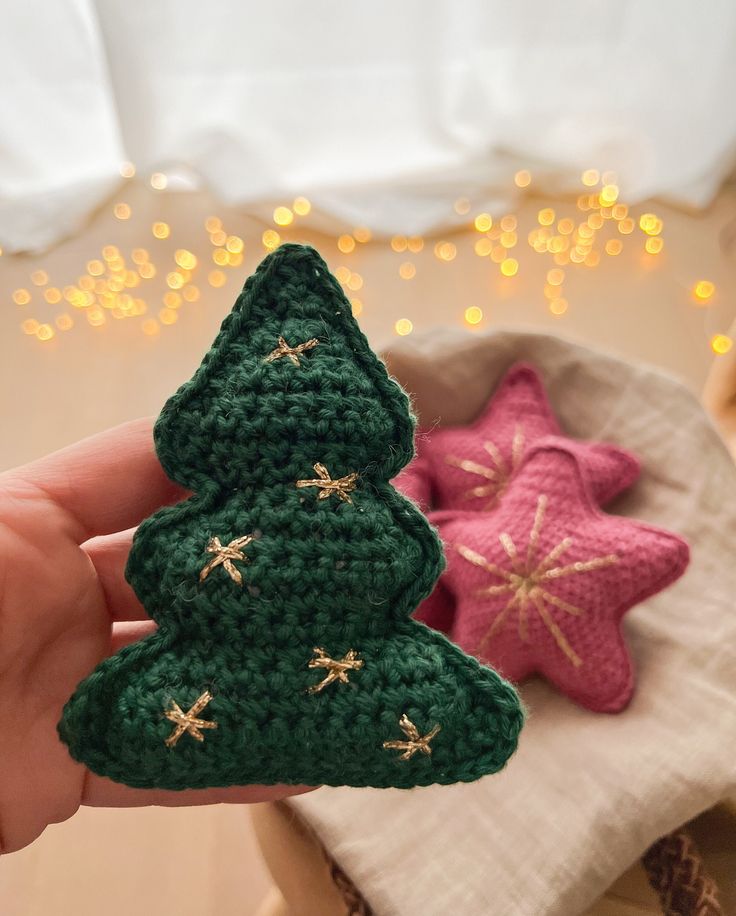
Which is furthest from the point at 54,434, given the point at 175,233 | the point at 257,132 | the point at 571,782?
Answer: the point at 571,782

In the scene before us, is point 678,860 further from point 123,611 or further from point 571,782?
point 123,611

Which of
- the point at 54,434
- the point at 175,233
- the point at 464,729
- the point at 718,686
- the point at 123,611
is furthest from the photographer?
the point at 175,233

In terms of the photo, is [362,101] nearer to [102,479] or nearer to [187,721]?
[102,479]

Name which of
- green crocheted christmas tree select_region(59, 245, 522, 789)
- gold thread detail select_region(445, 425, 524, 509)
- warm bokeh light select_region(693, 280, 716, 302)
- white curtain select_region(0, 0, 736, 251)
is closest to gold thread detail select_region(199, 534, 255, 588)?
green crocheted christmas tree select_region(59, 245, 522, 789)

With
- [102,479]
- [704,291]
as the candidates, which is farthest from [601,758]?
[704,291]

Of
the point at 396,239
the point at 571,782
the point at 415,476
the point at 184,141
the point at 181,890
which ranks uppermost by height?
the point at 184,141

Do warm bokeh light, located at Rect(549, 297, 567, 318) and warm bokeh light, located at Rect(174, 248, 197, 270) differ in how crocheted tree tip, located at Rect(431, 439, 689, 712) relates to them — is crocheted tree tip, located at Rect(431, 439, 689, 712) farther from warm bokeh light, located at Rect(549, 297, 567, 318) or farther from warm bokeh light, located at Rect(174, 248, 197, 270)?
warm bokeh light, located at Rect(174, 248, 197, 270)

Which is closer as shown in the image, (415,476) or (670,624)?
(670,624)
